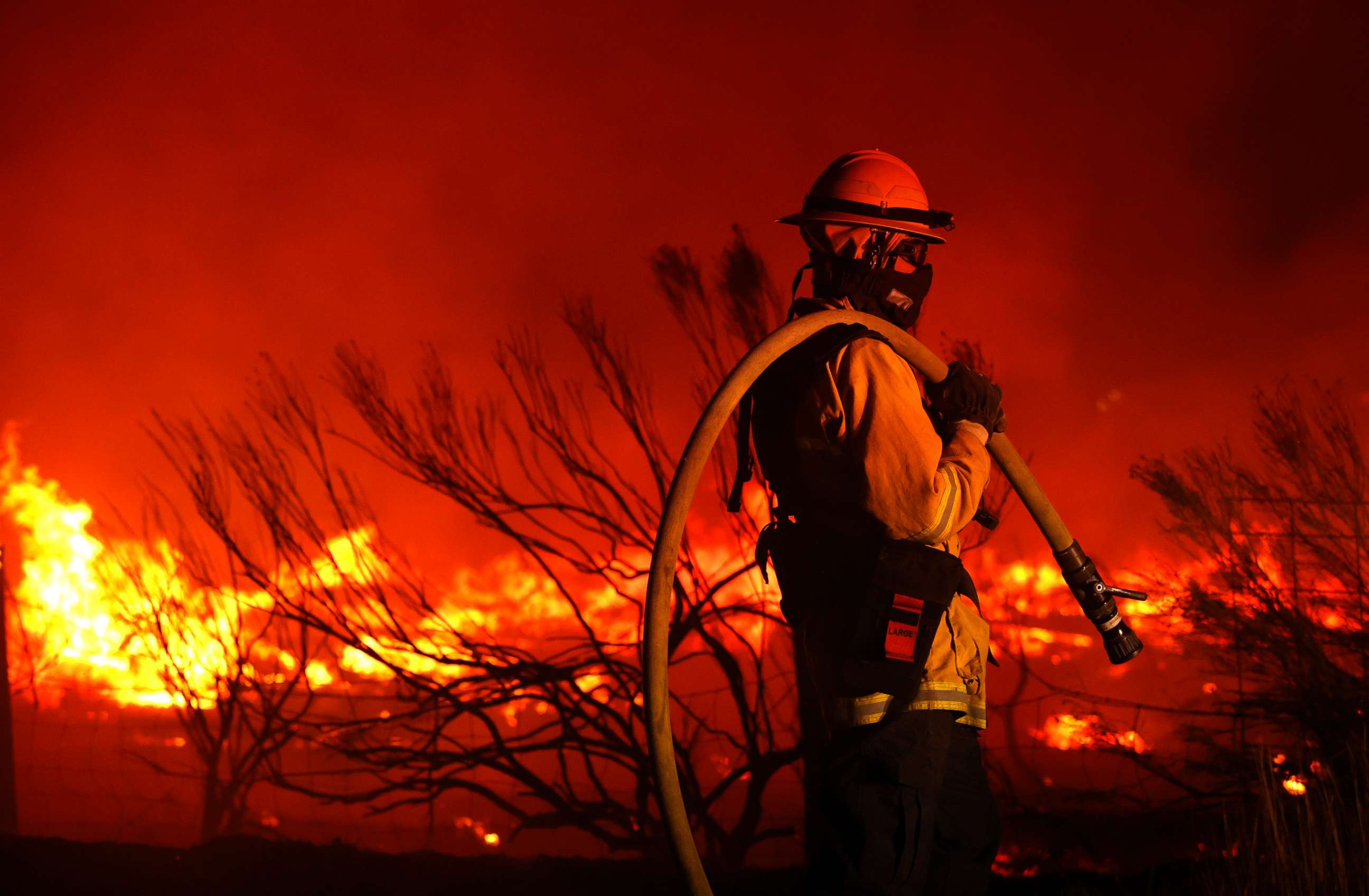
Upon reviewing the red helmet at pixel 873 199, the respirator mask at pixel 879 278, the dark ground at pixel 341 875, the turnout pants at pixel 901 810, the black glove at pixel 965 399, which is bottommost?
the dark ground at pixel 341 875

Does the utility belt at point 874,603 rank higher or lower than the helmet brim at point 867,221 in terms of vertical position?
lower

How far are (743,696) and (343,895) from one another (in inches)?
91.9

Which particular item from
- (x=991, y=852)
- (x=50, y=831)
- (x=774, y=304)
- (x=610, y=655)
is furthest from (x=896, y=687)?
(x=50, y=831)

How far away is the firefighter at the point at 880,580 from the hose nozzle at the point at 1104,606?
0.71 metres

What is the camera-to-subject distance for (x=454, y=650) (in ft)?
19.7

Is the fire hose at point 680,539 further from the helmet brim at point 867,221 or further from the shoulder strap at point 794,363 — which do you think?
the helmet brim at point 867,221

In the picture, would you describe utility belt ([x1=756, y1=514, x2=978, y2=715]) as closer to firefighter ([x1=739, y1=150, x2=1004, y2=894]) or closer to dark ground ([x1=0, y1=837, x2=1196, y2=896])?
firefighter ([x1=739, y1=150, x2=1004, y2=894])

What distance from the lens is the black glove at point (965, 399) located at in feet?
8.36

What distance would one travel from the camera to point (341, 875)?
5195 mm

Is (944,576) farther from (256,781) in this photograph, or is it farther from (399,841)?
(256,781)

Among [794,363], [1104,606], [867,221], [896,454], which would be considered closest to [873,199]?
[867,221]

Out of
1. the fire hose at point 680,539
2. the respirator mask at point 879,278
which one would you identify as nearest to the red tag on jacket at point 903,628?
the fire hose at point 680,539

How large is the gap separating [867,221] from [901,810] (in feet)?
4.48

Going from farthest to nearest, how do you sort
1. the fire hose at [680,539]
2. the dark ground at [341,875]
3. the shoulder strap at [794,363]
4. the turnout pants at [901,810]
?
1. the dark ground at [341,875]
2. the fire hose at [680,539]
3. the shoulder strap at [794,363]
4. the turnout pants at [901,810]
